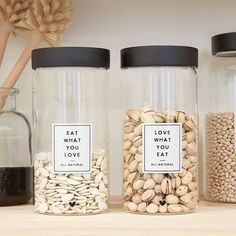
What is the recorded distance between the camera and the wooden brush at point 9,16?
0.97m

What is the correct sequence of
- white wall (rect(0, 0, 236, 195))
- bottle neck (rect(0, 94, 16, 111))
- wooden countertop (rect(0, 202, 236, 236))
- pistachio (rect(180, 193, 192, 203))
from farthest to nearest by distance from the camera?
white wall (rect(0, 0, 236, 195)) < bottle neck (rect(0, 94, 16, 111)) < pistachio (rect(180, 193, 192, 203)) < wooden countertop (rect(0, 202, 236, 236))

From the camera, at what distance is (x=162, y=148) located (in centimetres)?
80

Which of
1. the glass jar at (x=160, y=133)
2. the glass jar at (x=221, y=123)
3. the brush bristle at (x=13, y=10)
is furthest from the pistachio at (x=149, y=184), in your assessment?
the brush bristle at (x=13, y=10)

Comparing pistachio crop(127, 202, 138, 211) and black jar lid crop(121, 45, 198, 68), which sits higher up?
black jar lid crop(121, 45, 198, 68)

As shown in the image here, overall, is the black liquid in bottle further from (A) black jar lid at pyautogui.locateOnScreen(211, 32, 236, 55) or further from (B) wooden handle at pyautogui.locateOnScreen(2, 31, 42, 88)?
(A) black jar lid at pyautogui.locateOnScreen(211, 32, 236, 55)

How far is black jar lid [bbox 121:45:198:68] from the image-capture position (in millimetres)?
808

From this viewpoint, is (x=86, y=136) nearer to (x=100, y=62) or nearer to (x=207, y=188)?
(x=100, y=62)

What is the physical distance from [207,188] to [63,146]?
265 mm

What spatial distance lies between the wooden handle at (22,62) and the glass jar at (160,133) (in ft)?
0.68

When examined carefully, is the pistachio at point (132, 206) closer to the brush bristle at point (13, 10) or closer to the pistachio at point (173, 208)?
the pistachio at point (173, 208)

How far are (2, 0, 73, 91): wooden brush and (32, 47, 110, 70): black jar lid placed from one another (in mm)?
165

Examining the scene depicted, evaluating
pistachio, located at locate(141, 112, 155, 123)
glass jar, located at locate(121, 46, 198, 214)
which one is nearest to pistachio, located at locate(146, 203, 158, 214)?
glass jar, located at locate(121, 46, 198, 214)

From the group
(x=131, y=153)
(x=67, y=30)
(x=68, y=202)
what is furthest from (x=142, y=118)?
(x=67, y=30)

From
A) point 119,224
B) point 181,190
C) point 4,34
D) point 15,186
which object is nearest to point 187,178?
point 181,190
